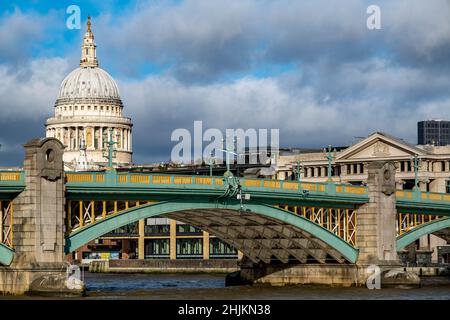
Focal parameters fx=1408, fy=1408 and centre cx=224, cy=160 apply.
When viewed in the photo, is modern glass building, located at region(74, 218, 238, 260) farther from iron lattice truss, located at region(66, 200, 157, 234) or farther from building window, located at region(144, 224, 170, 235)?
iron lattice truss, located at region(66, 200, 157, 234)

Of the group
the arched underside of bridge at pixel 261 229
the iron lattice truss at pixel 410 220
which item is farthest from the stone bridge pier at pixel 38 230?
the iron lattice truss at pixel 410 220

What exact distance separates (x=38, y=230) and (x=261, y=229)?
24965mm

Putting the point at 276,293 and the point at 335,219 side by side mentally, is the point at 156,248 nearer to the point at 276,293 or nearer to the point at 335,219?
the point at 335,219

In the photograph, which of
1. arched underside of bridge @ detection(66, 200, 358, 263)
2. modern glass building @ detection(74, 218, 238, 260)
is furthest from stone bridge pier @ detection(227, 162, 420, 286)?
modern glass building @ detection(74, 218, 238, 260)

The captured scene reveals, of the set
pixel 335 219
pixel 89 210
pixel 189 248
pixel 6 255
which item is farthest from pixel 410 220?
pixel 189 248

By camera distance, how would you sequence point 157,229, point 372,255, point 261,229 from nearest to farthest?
point 261,229
point 372,255
point 157,229

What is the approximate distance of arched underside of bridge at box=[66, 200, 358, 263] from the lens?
9100 centimetres

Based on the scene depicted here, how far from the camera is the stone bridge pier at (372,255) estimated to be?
103562 millimetres

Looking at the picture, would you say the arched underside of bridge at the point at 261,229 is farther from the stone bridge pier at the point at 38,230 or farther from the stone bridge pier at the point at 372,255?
the stone bridge pier at the point at 38,230

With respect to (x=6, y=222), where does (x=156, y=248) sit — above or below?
below

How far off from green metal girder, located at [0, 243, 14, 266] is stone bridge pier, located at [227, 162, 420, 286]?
30265mm

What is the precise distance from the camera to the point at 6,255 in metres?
82.2
